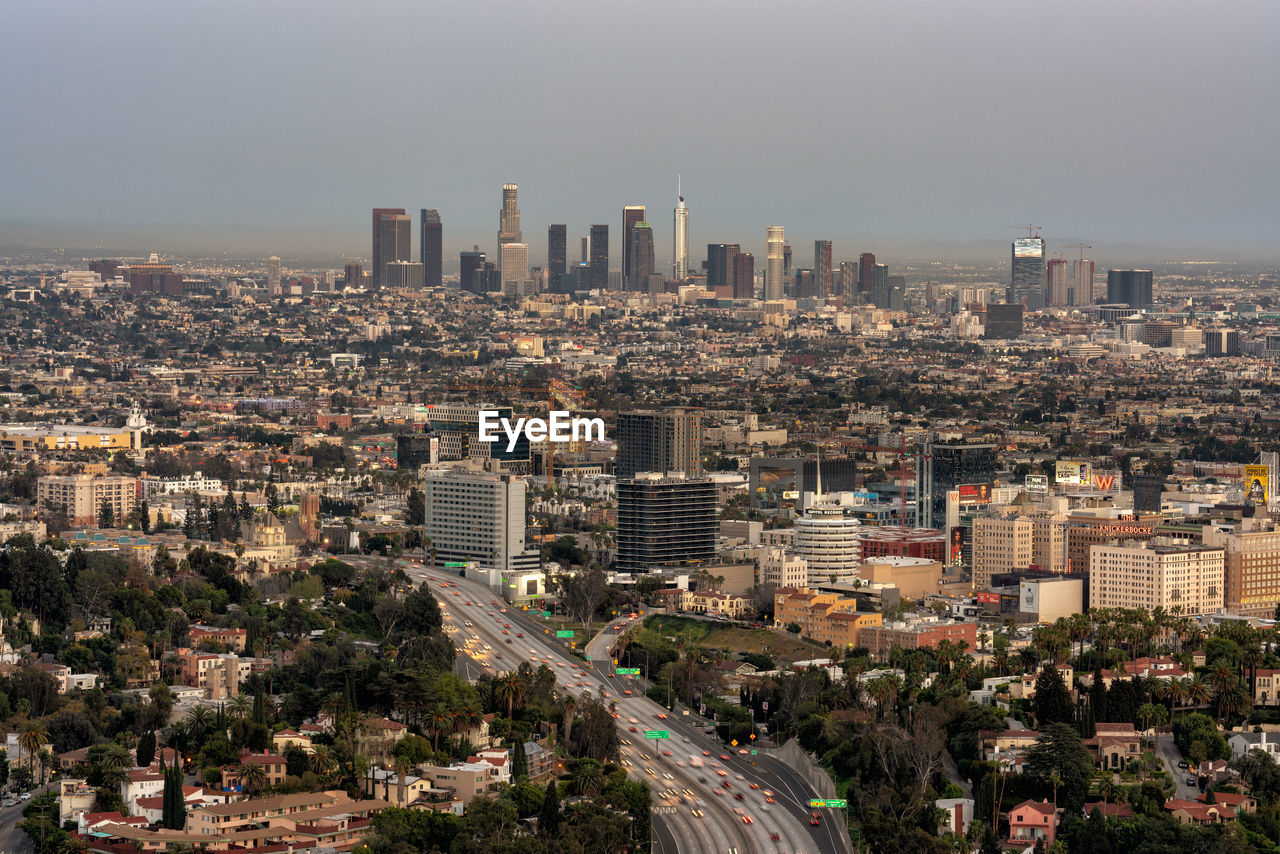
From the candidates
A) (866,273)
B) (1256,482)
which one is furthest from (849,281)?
(1256,482)

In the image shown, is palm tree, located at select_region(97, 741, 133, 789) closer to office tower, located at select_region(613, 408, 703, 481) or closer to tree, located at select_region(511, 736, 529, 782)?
tree, located at select_region(511, 736, 529, 782)

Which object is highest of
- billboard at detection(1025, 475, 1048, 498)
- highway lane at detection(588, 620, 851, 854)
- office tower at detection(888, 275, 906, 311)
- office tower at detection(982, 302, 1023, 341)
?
office tower at detection(888, 275, 906, 311)

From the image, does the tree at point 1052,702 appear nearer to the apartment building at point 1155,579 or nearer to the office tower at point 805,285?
the apartment building at point 1155,579

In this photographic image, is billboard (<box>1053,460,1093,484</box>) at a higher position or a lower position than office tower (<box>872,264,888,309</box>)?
lower

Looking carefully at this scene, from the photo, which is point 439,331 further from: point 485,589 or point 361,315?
point 485,589

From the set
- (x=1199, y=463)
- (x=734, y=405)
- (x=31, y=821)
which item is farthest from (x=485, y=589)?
(x=734, y=405)

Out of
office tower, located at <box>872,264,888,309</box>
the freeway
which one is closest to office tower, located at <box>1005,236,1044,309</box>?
office tower, located at <box>872,264,888,309</box>
